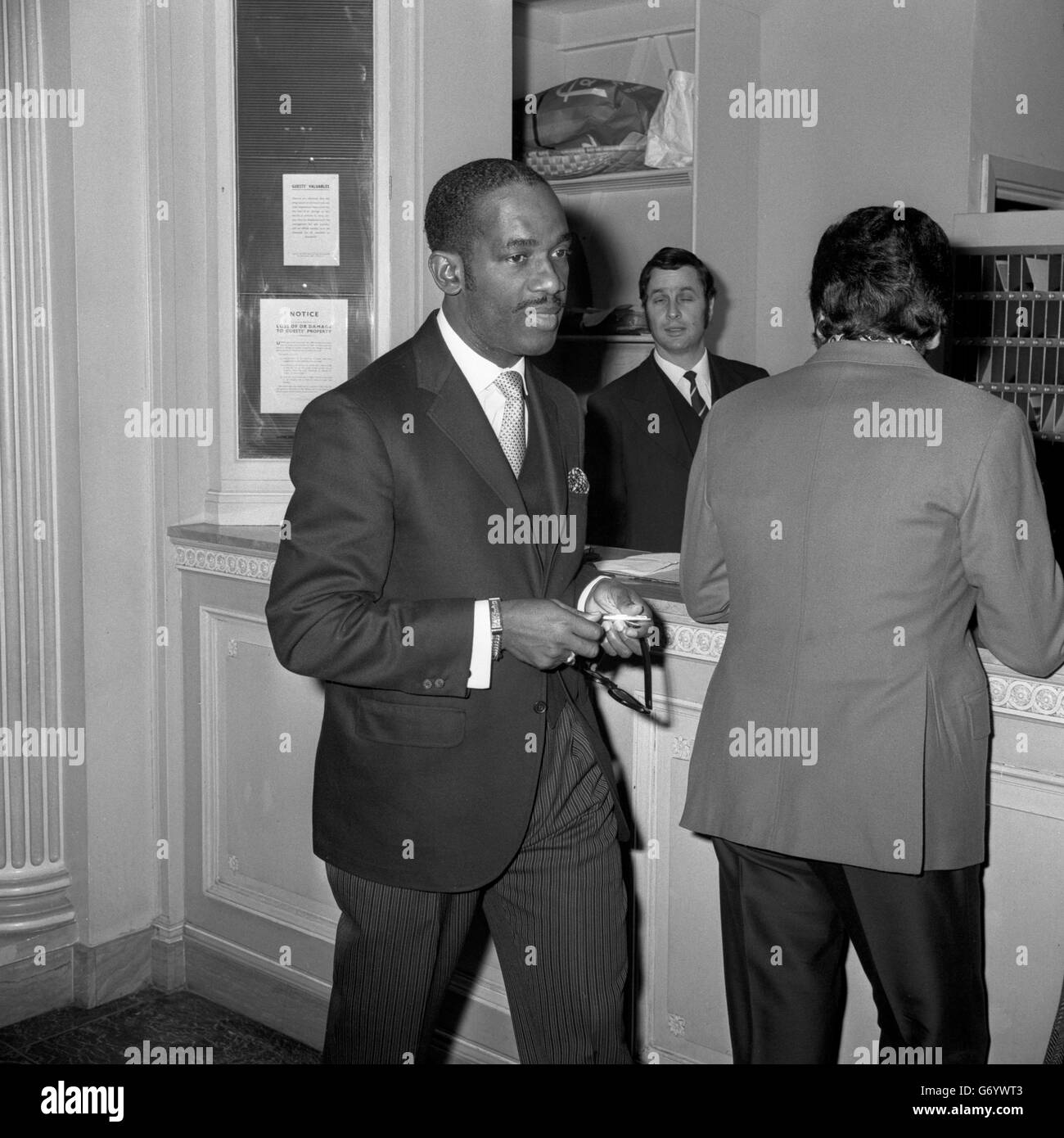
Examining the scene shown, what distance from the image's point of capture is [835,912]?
1689 mm

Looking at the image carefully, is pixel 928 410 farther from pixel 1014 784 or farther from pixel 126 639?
pixel 126 639

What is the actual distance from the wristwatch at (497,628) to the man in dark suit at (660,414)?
Result: 1.66 metres

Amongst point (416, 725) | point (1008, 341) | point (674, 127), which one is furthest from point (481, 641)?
point (674, 127)

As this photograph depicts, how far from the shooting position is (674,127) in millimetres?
3992

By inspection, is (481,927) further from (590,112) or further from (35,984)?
(590,112)

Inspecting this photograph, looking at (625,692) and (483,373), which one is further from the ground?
(483,373)

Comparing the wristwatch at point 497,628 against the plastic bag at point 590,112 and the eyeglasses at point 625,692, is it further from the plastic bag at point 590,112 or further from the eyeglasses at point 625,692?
the plastic bag at point 590,112

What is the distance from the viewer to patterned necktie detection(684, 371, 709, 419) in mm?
3348

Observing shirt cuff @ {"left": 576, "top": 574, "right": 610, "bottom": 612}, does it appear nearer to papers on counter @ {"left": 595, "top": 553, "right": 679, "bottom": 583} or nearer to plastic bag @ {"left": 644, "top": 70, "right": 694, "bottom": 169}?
papers on counter @ {"left": 595, "top": 553, "right": 679, "bottom": 583}

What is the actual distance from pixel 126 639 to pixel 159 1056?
0.85m

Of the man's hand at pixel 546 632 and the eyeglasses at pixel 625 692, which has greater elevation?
the man's hand at pixel 546 632

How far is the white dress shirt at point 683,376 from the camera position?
3.36m

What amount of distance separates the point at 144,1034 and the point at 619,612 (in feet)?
5.53

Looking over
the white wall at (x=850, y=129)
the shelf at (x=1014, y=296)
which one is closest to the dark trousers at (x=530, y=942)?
the shelf at (x=1014, y=296)
